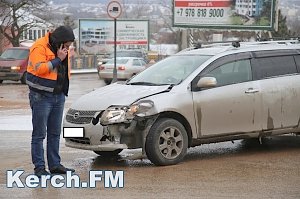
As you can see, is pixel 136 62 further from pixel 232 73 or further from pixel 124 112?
pixel 124 112

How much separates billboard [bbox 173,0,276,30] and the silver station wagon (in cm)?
1450

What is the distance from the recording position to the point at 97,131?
8.39 meters

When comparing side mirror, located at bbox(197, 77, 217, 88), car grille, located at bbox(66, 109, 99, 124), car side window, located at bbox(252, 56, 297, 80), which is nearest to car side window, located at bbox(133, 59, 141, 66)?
car side window, located at bbox(252, 56, 297, 80)

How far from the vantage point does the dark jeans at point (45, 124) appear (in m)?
7.73

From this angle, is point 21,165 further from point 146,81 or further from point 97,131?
point 146,81

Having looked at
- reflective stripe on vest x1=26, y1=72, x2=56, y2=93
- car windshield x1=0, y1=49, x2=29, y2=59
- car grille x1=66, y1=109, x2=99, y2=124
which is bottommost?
car windshield x1=0, y1=49, x2=29, y2=59

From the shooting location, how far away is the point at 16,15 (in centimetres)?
4831

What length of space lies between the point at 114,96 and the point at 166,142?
0.94m

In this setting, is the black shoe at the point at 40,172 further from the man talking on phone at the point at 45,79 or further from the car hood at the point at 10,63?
the car hood at the point at 10,63

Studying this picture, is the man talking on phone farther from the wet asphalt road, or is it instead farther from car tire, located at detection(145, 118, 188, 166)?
car tire, located at detection(145, 118, 188, 166)

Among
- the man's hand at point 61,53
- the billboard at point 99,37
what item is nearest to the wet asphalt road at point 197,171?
the man's hand at point 61,53

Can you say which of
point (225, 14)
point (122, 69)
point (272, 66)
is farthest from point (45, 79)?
point (122, 69)

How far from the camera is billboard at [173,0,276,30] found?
2434cm

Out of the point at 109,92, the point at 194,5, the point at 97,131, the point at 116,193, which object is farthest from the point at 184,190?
the point at 194,5
